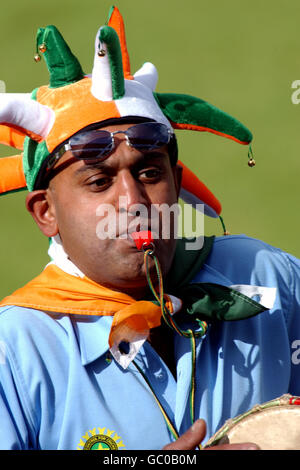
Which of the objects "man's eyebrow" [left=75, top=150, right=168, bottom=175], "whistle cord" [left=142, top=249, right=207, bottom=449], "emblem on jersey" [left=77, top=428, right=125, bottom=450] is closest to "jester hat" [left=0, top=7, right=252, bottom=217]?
"man's eyebrow" [left=75, top=150, right=168, bottom=175]

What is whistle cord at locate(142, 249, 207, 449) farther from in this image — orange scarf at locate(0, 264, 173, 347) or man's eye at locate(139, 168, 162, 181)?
man's eye at locate(139, 168, 162, 181)

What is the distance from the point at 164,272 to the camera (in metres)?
2.86

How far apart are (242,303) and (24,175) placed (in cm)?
78

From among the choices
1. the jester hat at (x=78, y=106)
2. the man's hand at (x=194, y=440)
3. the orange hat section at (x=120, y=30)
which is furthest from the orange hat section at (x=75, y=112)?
the man's hand at (x=194, y=440)

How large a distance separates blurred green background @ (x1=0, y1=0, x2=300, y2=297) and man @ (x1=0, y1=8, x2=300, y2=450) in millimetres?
2541

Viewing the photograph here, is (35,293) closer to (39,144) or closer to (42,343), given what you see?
(42,343)

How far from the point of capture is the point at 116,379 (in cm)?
277

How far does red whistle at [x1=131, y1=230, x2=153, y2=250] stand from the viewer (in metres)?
2.76

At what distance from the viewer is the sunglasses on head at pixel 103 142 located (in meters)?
2.78

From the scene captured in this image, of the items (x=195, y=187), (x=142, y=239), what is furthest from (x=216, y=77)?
(x=142, y=239)

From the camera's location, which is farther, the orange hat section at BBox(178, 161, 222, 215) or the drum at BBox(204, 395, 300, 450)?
the orange hat section at BBox(178, 161, 222, 215)

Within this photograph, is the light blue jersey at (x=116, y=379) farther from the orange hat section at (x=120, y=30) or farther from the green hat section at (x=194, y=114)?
the orange hat section at (x=120, y=30)

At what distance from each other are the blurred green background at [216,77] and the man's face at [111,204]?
2596 millimetres
